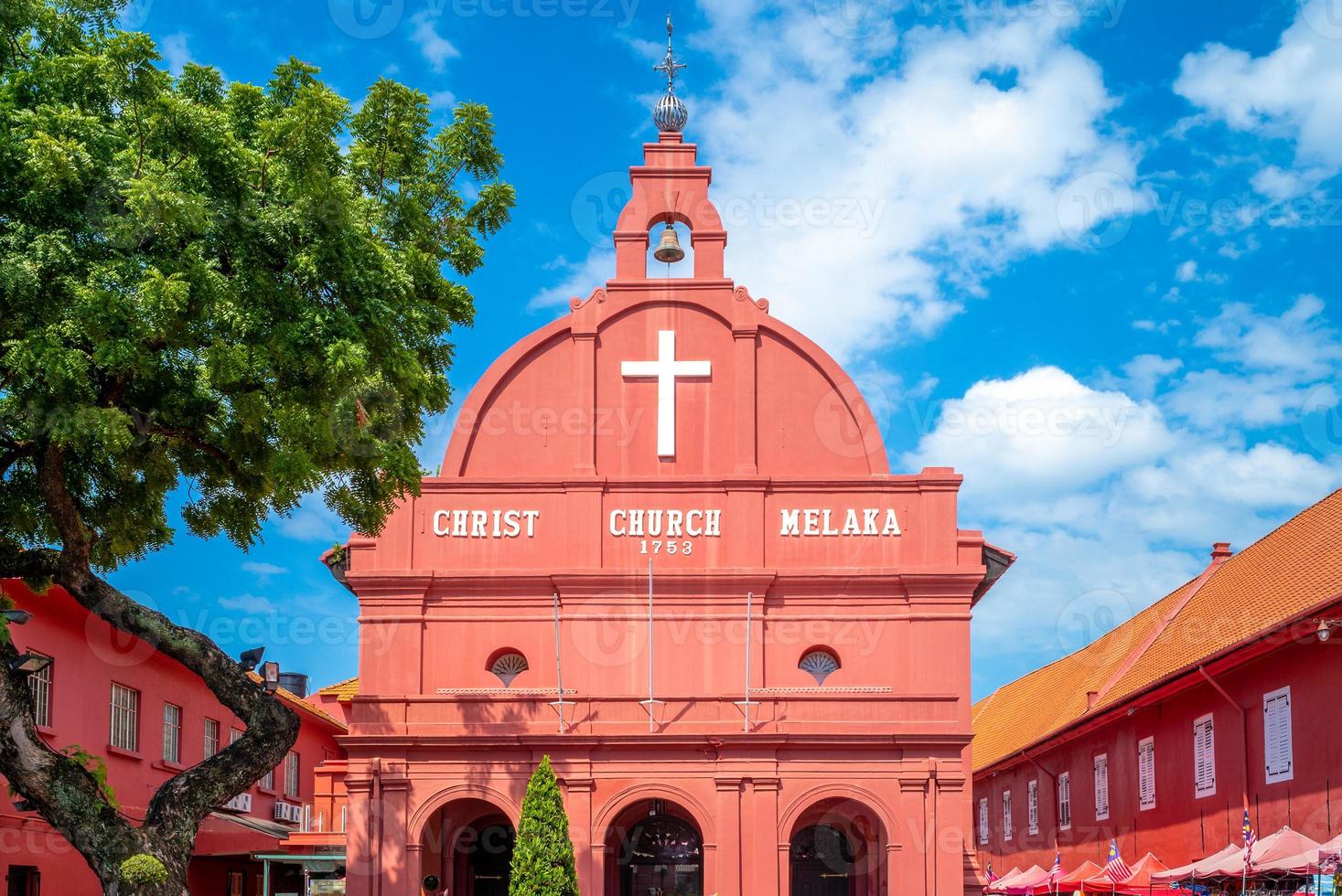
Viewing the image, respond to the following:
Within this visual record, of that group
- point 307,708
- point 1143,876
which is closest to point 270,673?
point 1143,876

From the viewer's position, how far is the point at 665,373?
2745 cm

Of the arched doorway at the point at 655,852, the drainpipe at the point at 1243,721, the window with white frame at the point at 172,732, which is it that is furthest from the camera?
the window with white frame at the point at 172,732

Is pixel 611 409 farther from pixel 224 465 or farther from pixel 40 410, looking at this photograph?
pixel 40 410

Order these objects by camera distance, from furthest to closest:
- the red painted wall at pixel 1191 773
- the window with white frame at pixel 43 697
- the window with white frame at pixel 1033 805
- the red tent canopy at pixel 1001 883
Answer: the window with white frame at pixel 1033 805, the red tent canopy at pixel 1001 883, the window with white frame at pixel 43 697, the red painted wall at pixel 1191 773

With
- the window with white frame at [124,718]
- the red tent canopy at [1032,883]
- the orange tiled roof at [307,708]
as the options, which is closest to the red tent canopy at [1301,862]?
the red tent canopy at [1032,883]

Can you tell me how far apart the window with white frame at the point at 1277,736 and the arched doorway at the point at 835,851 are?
688 cm

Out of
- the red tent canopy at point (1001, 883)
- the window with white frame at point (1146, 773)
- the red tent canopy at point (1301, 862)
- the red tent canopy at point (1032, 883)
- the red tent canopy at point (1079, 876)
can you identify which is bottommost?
the red tent canopy at point (1001, 883)

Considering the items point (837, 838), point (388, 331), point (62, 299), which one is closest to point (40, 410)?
point (62, 299)

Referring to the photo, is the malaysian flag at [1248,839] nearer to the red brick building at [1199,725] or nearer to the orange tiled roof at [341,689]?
the red brick building at [1199,725]

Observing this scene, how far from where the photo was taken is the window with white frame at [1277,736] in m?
21.5

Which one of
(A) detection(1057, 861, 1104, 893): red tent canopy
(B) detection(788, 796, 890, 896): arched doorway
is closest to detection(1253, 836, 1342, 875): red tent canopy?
(A) detection(1057, 861, 1104, 893): red tent canopy

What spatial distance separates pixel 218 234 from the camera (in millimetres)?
16562

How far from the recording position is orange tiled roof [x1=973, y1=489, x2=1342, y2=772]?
23.8 meters

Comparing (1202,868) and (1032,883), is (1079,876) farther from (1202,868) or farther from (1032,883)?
(1202,868)
